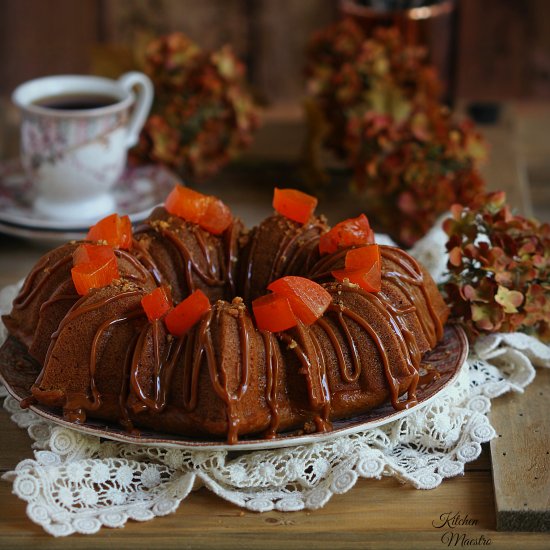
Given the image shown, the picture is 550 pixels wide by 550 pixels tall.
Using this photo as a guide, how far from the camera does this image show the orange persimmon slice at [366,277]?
5.16ft

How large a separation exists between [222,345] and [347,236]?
352 millimetres

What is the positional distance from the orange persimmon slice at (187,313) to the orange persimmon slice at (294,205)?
1.16 ft

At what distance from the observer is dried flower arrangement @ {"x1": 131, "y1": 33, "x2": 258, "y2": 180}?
8.36 feet

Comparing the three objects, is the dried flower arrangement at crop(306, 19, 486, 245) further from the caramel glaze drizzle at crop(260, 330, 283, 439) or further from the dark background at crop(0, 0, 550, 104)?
the dark background at crop(0, 0, 550, 104)

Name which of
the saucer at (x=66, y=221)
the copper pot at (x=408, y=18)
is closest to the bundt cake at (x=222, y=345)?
the saucer at (x=66, y=221)

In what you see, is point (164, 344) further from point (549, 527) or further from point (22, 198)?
point (22, 198)

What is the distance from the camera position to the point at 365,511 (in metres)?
1.42

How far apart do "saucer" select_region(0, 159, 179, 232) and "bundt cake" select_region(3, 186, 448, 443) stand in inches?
23.1

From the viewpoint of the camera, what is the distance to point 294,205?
1777 mm

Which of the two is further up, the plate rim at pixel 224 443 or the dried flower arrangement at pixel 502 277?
the dried flower arrangement at pixel 502 277

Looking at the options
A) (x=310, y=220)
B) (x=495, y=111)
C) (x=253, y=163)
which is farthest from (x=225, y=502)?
(x=495, y=111)

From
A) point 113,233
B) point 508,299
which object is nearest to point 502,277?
point 508,299

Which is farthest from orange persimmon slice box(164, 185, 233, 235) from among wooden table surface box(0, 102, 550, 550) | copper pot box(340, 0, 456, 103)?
copper pot box(340, 0, 456, 103)

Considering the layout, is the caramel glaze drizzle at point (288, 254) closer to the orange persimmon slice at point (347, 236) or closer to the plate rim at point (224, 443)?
the orange persimmon slice at point (347, 236)
